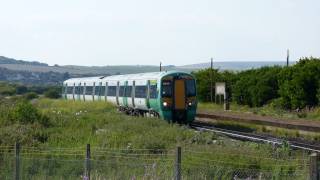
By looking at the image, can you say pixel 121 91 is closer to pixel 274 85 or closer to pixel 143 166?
pixel 274 85

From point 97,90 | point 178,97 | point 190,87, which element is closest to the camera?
point 178,97

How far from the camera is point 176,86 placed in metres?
33.6

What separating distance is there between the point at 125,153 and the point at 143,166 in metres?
3.84

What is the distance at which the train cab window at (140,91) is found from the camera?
3590cm

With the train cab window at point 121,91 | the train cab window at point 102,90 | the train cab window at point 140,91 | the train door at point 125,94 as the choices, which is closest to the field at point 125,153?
the train cab window at point 140,91

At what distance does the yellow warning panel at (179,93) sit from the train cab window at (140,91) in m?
2.59

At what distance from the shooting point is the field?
1305 centimetres

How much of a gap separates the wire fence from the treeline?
30417 millimetres

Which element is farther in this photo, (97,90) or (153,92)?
(97,90)

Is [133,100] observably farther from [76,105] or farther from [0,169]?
[0,169]

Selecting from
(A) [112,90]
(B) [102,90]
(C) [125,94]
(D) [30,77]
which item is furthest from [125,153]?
(D) [30,77]

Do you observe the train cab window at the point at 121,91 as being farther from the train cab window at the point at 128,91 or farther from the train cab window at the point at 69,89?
the train cab window at the point at 69,89

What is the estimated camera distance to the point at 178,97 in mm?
33750

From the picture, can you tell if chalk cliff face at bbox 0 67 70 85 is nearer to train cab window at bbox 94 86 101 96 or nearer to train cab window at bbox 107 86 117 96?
train cab window at bbox 94 86 101 96
